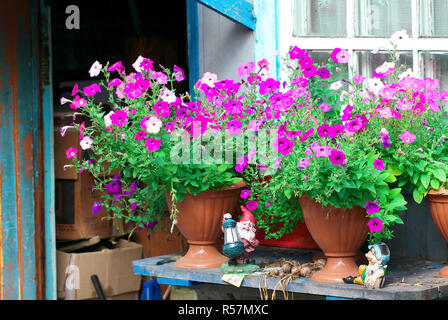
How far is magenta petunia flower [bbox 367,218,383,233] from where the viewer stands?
2525 millimetres

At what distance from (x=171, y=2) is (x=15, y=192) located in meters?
2.05

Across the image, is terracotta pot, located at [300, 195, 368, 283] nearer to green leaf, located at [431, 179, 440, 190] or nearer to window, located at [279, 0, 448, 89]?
green leaf, located at [431, 179, 440, 190]

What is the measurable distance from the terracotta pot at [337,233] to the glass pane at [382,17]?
101cm

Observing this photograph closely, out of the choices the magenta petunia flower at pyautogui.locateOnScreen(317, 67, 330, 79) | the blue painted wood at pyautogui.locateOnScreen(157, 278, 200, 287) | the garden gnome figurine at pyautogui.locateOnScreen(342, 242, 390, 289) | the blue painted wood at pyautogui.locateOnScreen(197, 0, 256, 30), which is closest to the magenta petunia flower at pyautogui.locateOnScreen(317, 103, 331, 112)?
the magenta petunia flower at pyautogui.locateOnScreen(317, 67, 330, 79)

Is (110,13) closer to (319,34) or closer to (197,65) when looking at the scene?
(197,65)

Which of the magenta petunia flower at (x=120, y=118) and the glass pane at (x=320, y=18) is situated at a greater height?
the glass pane at (x=320, y=18)

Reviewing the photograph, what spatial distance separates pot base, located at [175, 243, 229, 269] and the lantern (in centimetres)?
16

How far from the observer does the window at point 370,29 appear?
320 cm

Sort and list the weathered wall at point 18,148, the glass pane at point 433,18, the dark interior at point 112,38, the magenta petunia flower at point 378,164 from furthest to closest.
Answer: the dark interior at point 112,38 → the weathered wall at point 18,148 → the glass pane at point 433,18 → the magenta petunia flower at point 378,164

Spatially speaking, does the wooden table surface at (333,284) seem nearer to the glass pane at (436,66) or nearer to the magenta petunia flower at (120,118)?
the magenta petunia flower at (120,118)

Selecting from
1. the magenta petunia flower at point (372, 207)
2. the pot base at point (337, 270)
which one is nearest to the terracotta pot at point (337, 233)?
the pot base at point (337, 270)

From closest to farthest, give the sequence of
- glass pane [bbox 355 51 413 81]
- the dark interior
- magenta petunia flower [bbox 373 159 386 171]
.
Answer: magenta petunia flower [bbox 373 159 386 171] < glass pane [bbox 355 51 413 81] < the dark interior

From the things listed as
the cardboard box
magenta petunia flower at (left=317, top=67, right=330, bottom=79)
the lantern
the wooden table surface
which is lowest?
the cardboard box

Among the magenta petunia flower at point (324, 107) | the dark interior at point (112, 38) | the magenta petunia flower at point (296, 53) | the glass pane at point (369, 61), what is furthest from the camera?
the dark interior at point (112, 38)
